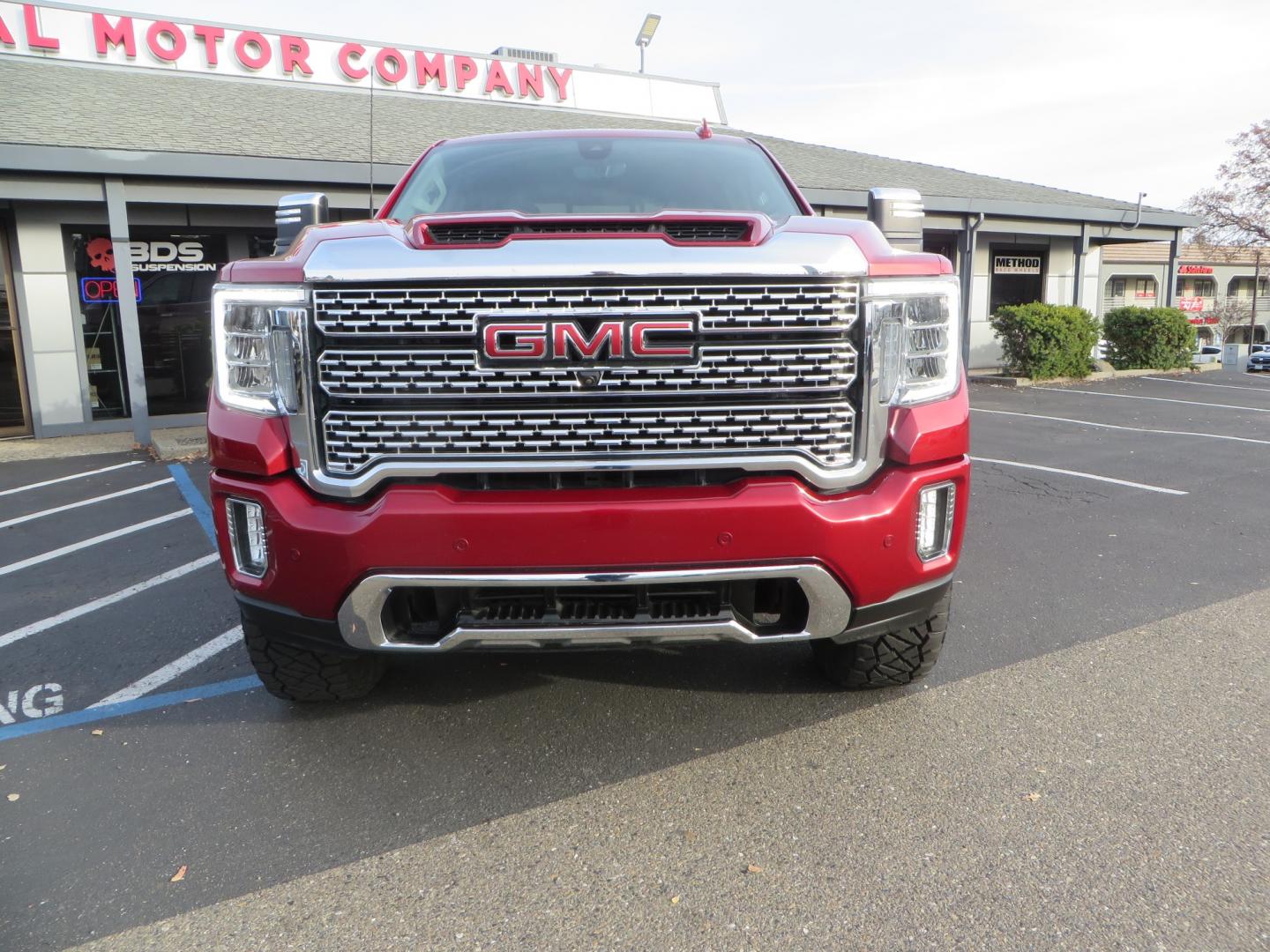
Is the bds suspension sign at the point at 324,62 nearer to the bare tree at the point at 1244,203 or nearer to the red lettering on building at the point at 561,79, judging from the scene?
the red lettering on building at the point at 561,79

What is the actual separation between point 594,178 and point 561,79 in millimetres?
16040

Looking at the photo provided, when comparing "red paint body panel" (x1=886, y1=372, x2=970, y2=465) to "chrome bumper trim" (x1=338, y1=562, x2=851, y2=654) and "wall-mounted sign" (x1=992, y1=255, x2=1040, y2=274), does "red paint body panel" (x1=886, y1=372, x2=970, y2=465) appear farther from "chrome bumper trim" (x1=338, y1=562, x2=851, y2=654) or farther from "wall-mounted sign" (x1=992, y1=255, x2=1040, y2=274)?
"wall-mounted sign" (x1=992, y1=255, x2=1040, y2=274)

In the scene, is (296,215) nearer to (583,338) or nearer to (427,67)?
(583,338)

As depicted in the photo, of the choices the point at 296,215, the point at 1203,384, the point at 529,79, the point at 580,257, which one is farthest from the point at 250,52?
the point at 1203,384

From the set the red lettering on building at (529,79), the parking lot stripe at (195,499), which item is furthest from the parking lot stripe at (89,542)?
the red lettering on building at (529,79)

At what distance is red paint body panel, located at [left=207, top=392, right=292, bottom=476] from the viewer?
251cm

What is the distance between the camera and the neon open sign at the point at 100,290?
1220cm

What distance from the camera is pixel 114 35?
14.2 meters

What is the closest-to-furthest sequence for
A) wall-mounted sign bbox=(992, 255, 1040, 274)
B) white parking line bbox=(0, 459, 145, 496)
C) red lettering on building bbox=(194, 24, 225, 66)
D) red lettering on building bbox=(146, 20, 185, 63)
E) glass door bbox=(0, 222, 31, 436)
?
white parking line bbox=(0, 459, 145, 496) → glass door bbox=(0, 222, 31, 436) → red lettering on building bbox=(146, 20, 185, 63) → red lettering on building bbox=(194, 24, 225, 66) → wall-mounted sign bbox=(992, 255, 1040, 274)

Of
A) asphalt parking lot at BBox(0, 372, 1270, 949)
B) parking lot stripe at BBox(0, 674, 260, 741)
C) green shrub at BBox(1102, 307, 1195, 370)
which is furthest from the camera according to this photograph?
green shrub at BBox(1102, 307, 1195, 370)

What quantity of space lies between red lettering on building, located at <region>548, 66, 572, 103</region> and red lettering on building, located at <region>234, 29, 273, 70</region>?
17.3ft

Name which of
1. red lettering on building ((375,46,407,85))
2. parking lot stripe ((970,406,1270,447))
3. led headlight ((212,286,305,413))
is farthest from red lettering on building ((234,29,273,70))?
led headlight ((212,286,305,413))

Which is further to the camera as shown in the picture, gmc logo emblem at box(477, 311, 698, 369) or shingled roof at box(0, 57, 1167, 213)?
shingled roof at box(0, 57, 1167, 213)

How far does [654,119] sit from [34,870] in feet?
61.6
